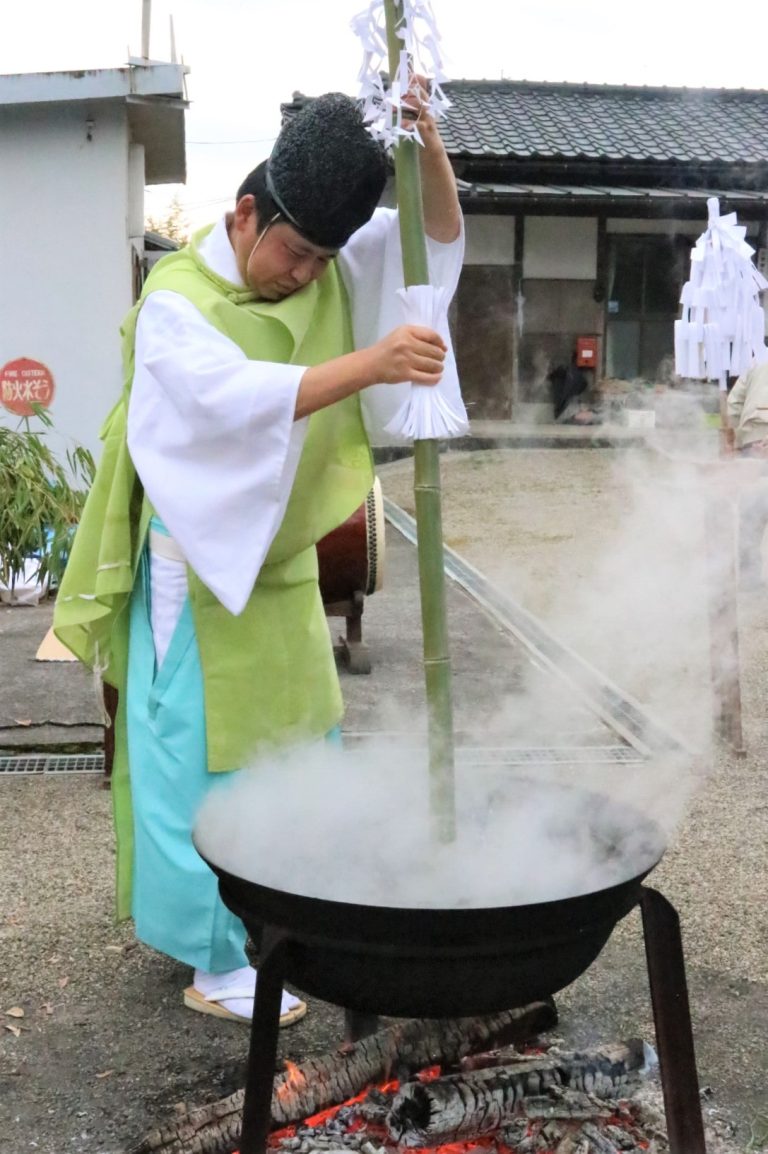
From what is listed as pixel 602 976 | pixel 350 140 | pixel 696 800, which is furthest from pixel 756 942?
pixel 350 140

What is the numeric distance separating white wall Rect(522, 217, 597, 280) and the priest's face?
13.2 meters

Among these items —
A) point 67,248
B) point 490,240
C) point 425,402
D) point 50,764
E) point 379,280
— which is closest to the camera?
point 425,402

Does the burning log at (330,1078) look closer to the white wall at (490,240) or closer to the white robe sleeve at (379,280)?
the white robe sleeve at (379,280)

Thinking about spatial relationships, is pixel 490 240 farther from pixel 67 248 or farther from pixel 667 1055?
pixel 667 1055

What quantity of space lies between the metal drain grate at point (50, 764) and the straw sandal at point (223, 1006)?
6.16 feet

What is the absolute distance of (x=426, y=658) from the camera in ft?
6.72

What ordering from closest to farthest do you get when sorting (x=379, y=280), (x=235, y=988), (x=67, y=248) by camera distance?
(x=379, y=280) < (x=235, y=988) < (x=67, y=248)

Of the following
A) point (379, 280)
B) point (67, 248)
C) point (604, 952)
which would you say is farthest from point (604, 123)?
point (379, 280)

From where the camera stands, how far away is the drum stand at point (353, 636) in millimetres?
5867

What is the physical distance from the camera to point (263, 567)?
2494mm

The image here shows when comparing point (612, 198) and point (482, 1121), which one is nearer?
point (482, 1121)

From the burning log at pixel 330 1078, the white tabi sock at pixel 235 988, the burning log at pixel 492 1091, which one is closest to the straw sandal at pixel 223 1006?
the white tabi sock at pixel 235 988

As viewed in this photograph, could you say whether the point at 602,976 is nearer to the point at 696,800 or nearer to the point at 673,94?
the point at 696,800

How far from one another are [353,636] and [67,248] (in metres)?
4.66
